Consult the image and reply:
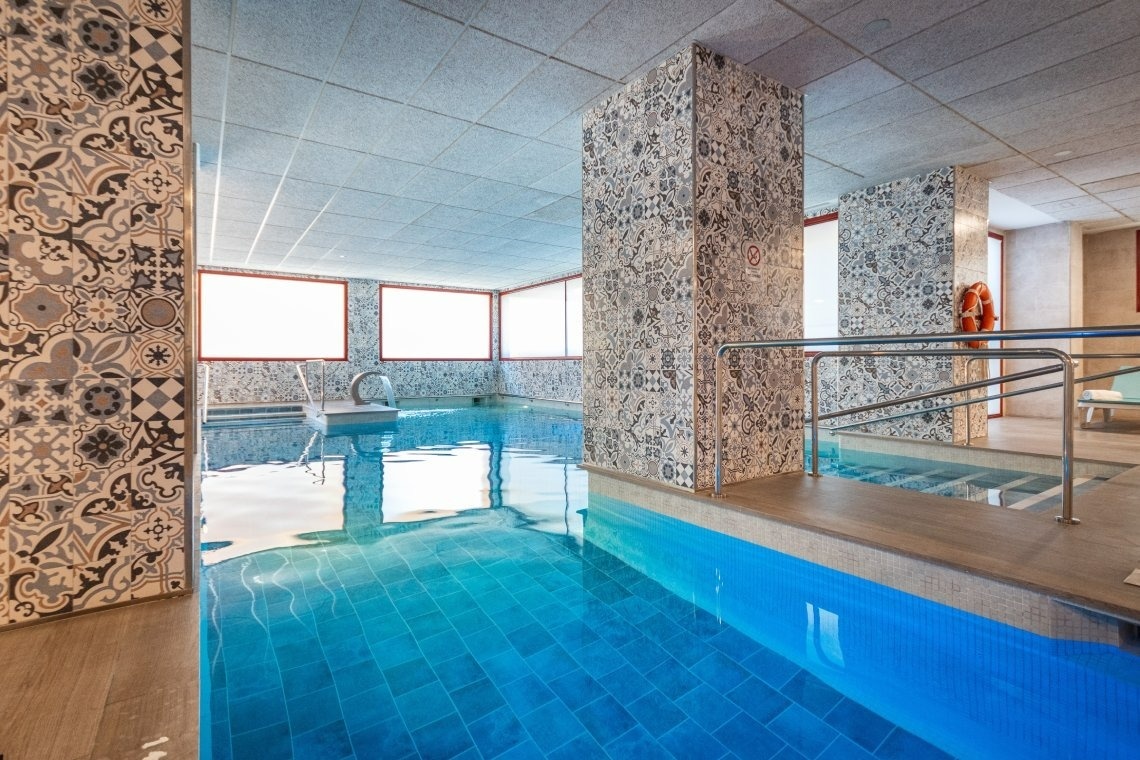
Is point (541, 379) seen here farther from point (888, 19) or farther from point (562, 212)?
point (888, 19)

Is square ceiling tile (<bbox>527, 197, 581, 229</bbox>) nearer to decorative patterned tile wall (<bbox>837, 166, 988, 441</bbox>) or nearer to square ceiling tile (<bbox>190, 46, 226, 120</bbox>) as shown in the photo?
decorative patterned tile wall (<bbox>837, 166, 988, 441</bbox>)

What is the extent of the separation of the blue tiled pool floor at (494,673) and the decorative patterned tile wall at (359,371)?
7.78 m

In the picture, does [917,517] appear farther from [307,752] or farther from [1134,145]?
[1134,145]

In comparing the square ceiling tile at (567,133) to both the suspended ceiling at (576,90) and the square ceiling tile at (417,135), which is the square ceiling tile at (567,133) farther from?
the square ceiling tile at (417,135)

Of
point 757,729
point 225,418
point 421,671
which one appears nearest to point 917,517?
point 757,729

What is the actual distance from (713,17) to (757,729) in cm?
277

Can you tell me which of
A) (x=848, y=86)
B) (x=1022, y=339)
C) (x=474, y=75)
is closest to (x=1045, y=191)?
(x=848, y=86)

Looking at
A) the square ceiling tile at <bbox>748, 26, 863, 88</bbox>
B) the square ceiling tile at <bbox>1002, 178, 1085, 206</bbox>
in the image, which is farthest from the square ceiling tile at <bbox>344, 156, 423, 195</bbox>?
the square ceiling tile at <bbox>1002, 178, 1085, 206</bbox>

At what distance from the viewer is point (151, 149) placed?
129 cm

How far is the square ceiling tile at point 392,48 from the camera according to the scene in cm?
250

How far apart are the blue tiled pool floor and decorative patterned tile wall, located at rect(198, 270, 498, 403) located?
306 inches

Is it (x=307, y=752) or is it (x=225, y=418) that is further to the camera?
(x=225, y=418)

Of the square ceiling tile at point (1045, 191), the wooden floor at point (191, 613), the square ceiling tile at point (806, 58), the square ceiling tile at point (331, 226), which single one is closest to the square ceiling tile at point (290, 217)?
the square ceiling tile at point (331, 226)

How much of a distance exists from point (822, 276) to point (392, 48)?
482cm
